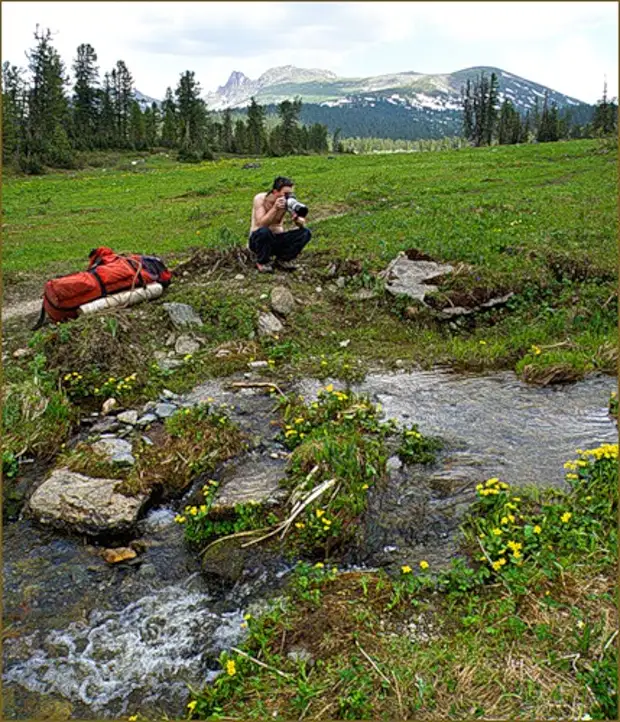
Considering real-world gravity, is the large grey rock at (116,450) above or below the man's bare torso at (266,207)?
below

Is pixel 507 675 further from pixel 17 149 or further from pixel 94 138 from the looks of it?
pixel 94 138

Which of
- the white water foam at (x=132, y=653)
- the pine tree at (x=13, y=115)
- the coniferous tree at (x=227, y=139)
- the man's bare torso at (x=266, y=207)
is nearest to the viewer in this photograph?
the white water foam at (x=132, y=653)

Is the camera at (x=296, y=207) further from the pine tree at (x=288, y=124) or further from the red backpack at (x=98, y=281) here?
the pine tree at (x=288, y=124)

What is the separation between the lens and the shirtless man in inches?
430

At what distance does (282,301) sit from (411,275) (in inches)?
94.1

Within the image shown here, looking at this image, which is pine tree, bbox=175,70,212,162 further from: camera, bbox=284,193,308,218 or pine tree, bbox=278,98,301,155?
camera, bbox=284,193,308,218

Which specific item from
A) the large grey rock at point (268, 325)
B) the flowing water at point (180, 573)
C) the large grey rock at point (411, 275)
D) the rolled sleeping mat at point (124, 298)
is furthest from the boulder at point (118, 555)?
the large grey rock at point (411, 275)

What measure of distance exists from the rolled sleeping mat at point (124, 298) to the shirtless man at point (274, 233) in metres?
1.97

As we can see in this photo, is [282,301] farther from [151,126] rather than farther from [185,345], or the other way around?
[151,126]

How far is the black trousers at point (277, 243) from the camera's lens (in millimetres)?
11297

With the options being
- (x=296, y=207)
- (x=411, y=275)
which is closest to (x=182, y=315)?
(x=296, y=207)

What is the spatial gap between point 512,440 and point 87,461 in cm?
435

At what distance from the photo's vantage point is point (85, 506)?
222 inches

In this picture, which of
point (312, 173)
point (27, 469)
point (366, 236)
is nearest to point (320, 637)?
point (27, 469)
